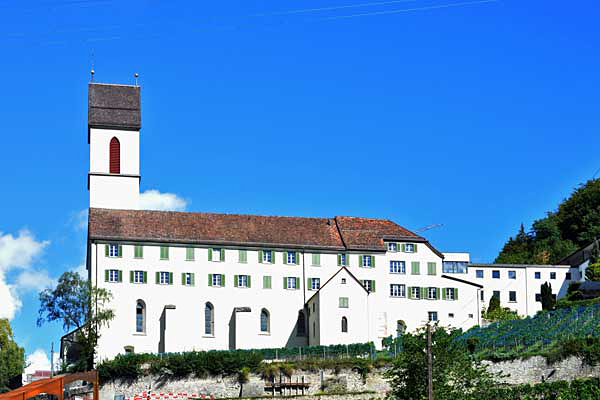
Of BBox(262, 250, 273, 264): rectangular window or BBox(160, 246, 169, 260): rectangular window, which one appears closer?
BBox(160, 246, 169, 260): rectangular window

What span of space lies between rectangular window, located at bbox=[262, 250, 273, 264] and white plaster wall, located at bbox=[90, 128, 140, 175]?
42.2ft

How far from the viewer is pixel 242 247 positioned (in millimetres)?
85875

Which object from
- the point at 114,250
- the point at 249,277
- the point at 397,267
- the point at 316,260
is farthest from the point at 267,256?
the point at 114,250

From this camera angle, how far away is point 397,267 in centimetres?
8850

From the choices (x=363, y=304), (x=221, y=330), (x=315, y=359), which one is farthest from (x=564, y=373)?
(x=221, y=330)

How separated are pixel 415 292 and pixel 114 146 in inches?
1010

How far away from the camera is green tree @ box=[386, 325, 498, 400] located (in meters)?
50.8

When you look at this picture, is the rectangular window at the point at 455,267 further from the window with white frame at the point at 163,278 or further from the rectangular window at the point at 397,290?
the window with white frame at the point at 163,278

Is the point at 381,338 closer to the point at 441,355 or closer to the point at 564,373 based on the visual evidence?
the point at 564,373

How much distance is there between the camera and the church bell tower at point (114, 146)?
91438 mm

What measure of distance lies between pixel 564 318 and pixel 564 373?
48.8ft

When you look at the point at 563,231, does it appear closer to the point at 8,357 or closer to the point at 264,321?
the point at 264,321

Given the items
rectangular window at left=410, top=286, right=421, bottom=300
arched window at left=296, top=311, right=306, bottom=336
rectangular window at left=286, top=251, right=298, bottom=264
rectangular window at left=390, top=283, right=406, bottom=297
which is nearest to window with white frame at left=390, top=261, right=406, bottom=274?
rectangular window at left=390, top=283, right=406, bottom=297

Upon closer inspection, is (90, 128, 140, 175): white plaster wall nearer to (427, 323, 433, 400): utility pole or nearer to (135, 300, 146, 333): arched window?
(135, 300, 146, 333): arched window
